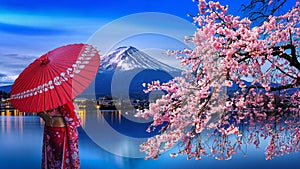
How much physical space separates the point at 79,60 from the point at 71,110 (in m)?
0.52

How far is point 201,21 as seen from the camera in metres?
3.64

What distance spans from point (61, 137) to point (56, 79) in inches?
26.5

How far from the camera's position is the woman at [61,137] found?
137 inches

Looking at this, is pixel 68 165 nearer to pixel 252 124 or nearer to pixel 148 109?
pixel 148 109

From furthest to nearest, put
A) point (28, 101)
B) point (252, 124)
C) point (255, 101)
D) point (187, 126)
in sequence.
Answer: point (252, 124), point (255, 101), point (187, 126), point (28, 101)

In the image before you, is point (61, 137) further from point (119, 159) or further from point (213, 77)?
point (119, 159)

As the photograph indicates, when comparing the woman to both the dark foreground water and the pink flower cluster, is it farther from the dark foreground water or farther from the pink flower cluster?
the dark foreground water

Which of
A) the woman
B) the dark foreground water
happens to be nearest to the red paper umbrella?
the woman

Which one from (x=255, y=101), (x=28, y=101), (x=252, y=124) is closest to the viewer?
(x=28, y=101)

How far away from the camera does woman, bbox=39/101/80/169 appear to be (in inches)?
137

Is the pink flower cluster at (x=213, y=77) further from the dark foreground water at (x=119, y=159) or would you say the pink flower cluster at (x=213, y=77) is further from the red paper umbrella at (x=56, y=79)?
the dark foreground water at (x=119, y=159)

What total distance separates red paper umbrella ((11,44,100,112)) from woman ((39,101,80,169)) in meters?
0.24

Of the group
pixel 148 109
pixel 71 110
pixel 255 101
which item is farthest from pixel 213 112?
pixel 255 101

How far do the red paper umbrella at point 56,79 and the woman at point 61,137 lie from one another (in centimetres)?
24
